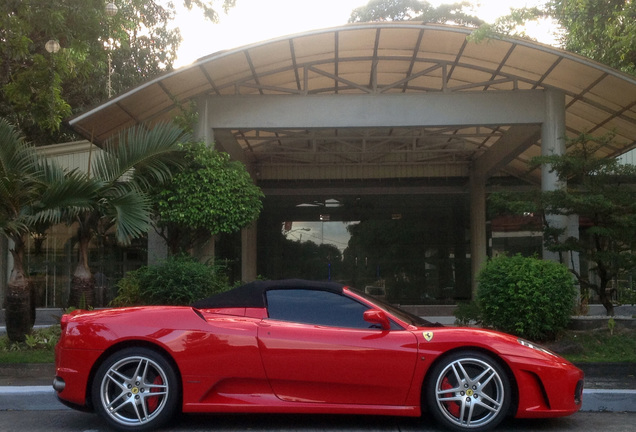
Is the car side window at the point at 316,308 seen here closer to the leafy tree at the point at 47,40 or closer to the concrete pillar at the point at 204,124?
the leafy tree at the point at 47,40

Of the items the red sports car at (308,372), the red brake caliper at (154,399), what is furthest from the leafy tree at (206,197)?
the red brake caliper at (154,399)

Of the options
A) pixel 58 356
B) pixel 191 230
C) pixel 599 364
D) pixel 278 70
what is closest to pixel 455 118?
pixel 278 70

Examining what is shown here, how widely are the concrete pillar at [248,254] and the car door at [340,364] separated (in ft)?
55.2

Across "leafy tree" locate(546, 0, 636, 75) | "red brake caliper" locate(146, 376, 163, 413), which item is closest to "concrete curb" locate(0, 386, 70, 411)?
"red brake caliper" locate(146, 376, 163, 413)

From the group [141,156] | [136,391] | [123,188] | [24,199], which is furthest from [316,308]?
[141,156]

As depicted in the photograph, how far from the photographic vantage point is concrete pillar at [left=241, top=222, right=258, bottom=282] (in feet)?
75.8

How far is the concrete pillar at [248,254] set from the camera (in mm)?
23109

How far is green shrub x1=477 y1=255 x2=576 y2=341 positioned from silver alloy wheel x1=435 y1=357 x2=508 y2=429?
4011mm

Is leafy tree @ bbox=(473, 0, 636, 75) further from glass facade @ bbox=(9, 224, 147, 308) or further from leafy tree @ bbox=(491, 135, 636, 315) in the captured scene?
glass facade @ bbox=(9, 224, 147, 308)

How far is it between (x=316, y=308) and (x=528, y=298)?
4.57 metres

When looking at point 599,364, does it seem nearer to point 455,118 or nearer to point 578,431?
point 578,431

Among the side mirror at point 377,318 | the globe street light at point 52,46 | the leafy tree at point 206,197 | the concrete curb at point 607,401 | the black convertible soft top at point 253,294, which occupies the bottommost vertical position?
the concrete curb at point 607,401

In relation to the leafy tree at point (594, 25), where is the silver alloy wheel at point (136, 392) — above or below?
below

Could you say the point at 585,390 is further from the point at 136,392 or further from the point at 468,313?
the point at 136,392
